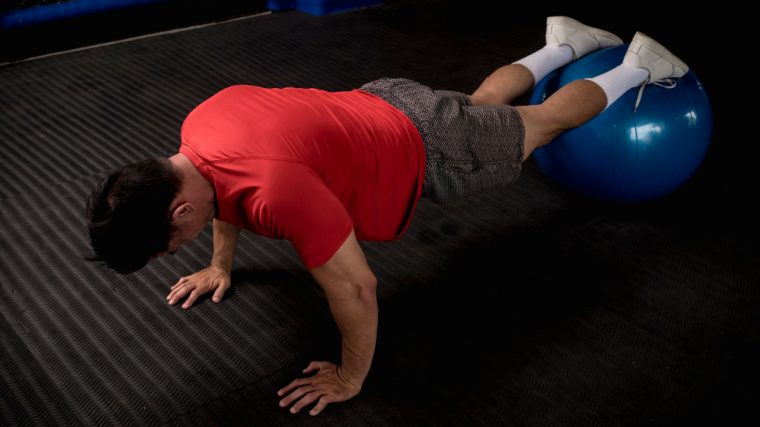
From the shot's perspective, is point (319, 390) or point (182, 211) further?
point (319, 390)

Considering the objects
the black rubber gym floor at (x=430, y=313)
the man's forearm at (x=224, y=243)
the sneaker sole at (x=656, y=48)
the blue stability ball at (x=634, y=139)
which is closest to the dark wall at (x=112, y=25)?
the black rubber gym floor at (x=430, y=313)

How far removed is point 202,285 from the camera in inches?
64.3

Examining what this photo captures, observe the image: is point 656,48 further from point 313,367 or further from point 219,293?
point 219,293

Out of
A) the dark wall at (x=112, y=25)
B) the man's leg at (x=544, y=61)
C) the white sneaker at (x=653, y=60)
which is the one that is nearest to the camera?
the white sneaker at (x=653, y=60)

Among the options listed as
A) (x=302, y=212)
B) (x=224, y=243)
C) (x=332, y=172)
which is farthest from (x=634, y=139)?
(x=224, y=243)

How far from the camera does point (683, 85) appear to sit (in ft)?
5.57

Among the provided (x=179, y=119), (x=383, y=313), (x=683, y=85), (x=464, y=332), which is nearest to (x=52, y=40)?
(x=179, y=119)

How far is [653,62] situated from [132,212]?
4.87 ft

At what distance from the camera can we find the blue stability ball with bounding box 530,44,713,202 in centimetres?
164

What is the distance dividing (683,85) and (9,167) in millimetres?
2463

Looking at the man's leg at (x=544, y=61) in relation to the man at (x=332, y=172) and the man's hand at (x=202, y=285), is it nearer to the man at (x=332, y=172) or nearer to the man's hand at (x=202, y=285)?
the man at (x=332, y=172)

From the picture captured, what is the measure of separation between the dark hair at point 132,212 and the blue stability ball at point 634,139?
4.08 ft

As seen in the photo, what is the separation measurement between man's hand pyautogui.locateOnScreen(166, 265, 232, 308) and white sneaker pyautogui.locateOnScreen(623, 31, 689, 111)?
134 centimetres

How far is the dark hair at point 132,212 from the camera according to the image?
97cm
